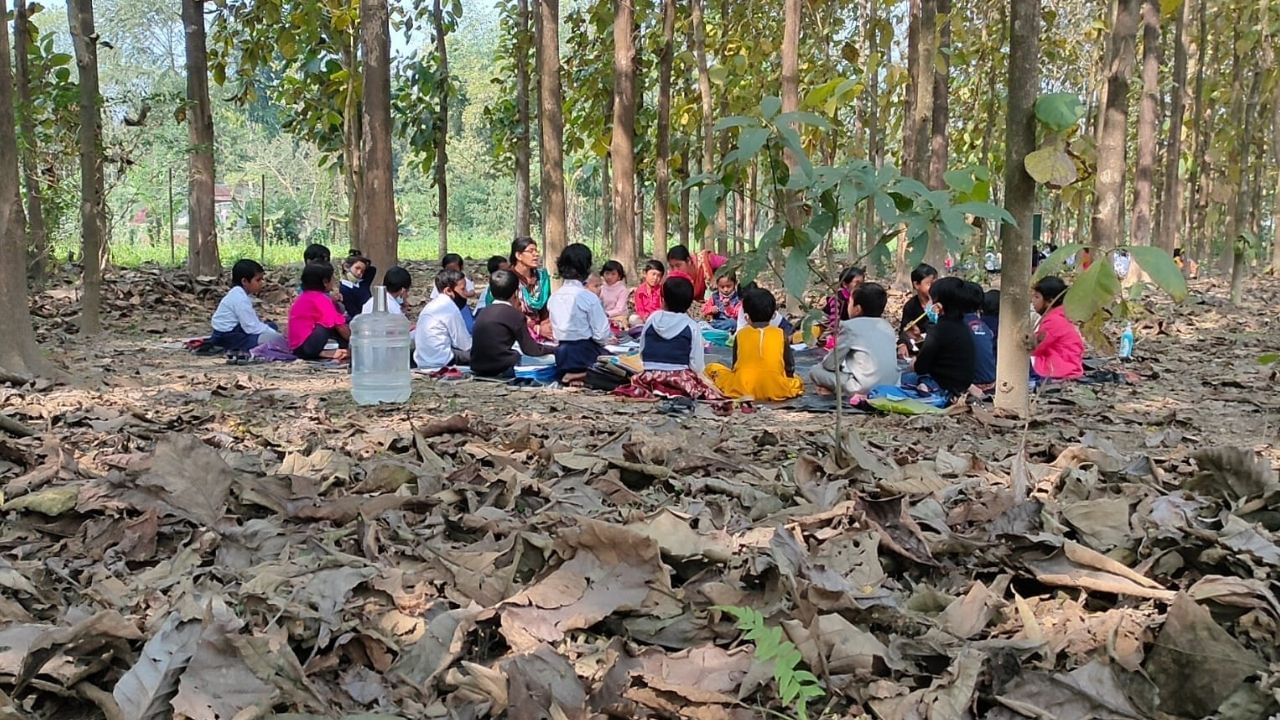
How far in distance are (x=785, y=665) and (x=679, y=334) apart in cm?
531

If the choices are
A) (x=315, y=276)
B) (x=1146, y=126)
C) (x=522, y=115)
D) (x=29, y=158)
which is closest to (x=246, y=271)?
(x=315, y=276)

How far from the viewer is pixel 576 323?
7961mm

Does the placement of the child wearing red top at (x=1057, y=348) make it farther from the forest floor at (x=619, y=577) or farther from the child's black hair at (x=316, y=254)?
the child's black hair at (x=316, y=254)

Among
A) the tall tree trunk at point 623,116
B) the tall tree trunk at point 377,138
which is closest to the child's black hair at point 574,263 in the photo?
the tall tree trunk at point 377,138

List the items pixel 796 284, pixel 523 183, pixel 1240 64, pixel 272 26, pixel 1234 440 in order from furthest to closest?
1. pixel 523 183
2. pixel 1240 64
3. pixel 272 26
4. pixel 1234 440
5. pixel 796 284

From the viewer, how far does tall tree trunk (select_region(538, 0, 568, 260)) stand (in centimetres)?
1228

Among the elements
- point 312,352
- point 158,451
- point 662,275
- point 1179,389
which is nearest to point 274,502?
point 158,451

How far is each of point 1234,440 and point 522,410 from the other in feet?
12.8

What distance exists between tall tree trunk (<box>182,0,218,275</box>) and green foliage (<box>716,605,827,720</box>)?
10973mm

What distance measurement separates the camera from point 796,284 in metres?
3.78

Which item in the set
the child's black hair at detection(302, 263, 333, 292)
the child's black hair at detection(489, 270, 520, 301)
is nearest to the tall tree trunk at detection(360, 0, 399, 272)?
the child's black hair at detection(302, 263, 333, 292)

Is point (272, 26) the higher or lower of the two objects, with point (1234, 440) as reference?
higher

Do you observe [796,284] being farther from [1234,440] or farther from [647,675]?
[1234,440]

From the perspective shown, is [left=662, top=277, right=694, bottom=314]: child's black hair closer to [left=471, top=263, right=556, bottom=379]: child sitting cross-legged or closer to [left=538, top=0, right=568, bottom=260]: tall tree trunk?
[left=471, top=263, right=556, bottom=379]: child sitting cross-legged
